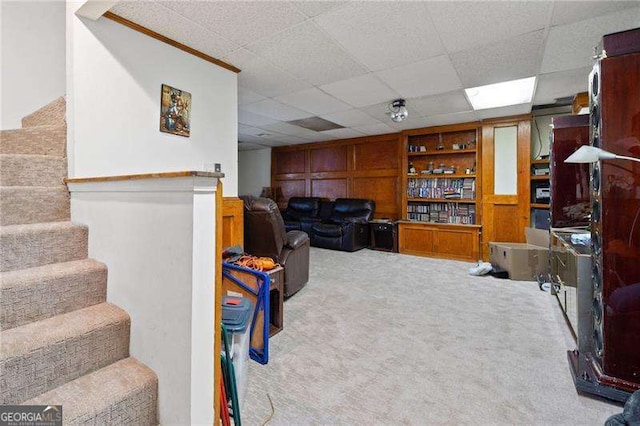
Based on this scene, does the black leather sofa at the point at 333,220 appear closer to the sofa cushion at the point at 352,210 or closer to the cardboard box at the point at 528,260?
the sofa cushion at the point at 352,210

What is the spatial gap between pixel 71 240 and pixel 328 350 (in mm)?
1694

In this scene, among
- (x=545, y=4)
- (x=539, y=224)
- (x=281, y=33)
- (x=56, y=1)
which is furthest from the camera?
(x=539, y=224)

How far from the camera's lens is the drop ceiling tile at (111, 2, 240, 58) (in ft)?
6.52

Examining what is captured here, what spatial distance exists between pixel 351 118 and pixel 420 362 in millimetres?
4038

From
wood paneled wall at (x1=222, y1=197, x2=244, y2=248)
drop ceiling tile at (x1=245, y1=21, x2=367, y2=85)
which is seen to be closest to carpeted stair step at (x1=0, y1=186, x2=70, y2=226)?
wood paneled wall at (x1=222, y1=197, x2=244, y2=248)

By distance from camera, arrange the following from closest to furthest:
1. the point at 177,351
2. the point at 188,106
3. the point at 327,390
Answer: the point at 177,351 < the point at 327,390 < the point at 188,106

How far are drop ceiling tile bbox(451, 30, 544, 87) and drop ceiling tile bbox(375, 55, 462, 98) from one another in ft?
0.33

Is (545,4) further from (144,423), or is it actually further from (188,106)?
(144,423)

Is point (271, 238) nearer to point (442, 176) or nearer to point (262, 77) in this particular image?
point (262, 77)

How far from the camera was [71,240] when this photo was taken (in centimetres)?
164

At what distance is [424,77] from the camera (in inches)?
125

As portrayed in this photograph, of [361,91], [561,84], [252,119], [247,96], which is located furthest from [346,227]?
[561,84]

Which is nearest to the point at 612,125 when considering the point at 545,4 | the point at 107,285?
the point at 545,4

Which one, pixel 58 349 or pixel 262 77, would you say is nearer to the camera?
pixel 58 349
